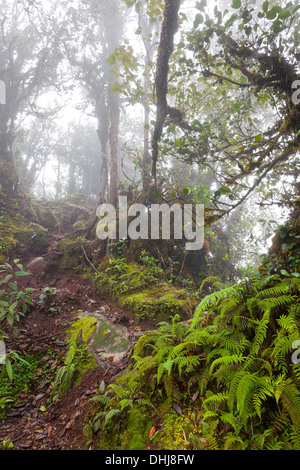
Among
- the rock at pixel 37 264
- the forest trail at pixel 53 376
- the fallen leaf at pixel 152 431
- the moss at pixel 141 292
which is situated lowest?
the forest trail at pixel 53 376

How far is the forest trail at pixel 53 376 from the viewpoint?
2.61 meters

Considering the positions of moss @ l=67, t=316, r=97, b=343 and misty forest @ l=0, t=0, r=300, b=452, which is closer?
misty forest @ l=0, t=0, r=300, b=452

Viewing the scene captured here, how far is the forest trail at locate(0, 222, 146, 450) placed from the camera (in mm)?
2609

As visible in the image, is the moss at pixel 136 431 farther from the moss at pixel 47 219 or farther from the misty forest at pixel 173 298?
the moss at pixel 47 219

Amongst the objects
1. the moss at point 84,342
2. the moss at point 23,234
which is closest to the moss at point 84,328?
the moss at point 84,342

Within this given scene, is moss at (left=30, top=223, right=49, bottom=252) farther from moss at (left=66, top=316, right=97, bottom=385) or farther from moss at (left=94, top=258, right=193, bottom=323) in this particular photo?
moss at (left=66, top=316, right=97, bottom=385)

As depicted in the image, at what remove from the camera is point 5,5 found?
62.0 feet

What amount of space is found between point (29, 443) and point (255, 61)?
6752 mm

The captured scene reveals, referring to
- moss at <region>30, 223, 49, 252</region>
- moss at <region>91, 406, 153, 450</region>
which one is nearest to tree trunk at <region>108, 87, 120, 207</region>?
moss at <region>30, 223, 49, 252</region>

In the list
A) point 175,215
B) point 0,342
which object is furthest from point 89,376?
point 175,215

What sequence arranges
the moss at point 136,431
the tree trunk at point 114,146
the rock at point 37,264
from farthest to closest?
the tree trunk at point 114,146 → the rock at point 37,264 → the moss at point 136,431

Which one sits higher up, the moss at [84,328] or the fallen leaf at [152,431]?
the fallen leaf at [152,431]

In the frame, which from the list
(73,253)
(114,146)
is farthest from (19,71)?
(73,253)

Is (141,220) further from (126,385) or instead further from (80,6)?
(80,6)
